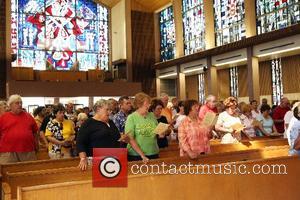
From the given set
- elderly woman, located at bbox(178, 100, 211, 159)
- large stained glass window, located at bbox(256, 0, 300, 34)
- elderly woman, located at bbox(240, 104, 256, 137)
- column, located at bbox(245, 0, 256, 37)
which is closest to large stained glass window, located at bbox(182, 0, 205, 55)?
column, located at bbox(245, 0, 256, 37)

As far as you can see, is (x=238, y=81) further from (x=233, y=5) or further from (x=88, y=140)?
(x=88, y=140)

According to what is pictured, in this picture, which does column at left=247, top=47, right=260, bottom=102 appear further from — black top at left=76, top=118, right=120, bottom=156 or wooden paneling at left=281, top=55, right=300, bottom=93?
black top at left=76, top=118, right=120, bottom=156

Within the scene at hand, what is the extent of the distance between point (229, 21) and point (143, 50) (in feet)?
16.8

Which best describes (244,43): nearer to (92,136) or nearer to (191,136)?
(191,136)

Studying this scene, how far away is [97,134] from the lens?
A: 11.5ft

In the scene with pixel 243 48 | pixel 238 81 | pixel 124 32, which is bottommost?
pixel 238 81

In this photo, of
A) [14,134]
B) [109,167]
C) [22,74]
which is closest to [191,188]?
[109,167]

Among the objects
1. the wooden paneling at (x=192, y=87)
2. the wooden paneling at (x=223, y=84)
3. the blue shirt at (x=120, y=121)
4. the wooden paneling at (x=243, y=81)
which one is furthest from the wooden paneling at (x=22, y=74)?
the blue shirt at (x=120, y=121)

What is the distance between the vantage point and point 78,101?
50.7 ft

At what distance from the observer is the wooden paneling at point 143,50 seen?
18116 millimetres

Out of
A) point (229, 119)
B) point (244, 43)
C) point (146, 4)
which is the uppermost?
point (146, 4)

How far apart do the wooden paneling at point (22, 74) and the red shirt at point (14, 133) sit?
11.1 m

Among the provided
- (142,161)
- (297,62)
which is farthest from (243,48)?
(142,161)

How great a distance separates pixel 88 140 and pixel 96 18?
15779 millimetres
